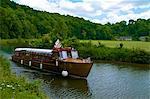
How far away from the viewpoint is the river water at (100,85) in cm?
2931

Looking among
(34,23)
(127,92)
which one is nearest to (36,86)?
(127,92)

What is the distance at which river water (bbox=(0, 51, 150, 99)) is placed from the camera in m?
29.3

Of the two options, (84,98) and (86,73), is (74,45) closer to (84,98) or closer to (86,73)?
(86,73)

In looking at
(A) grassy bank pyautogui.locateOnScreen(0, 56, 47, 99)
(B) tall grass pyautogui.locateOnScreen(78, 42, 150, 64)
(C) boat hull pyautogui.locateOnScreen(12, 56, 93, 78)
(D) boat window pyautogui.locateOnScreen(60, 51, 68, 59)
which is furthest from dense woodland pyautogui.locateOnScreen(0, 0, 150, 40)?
(A) grassy bank pyautogui.locateOnScreen(0, 56, 47, 99)

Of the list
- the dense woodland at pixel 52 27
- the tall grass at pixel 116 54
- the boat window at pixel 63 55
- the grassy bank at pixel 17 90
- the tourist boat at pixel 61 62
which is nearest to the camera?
the grassy bank at pixel 17 90

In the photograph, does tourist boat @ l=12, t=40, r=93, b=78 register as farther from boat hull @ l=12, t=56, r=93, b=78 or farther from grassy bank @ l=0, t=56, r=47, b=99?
grassy bank @ l=0, t=56, r=47, b=99

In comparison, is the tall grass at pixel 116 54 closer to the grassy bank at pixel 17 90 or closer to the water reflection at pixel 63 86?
the water reflection at pixel 63 86

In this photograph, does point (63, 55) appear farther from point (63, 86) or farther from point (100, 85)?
point (100, 85)

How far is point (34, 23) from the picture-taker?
147 m

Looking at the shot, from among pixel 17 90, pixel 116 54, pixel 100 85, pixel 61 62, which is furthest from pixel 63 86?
pixel 116 54

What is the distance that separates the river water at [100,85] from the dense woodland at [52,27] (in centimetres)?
5555

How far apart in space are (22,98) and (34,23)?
130348 millimetres

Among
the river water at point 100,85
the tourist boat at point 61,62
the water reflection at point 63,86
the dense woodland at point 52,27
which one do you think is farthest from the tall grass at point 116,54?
the dense woodland at point 52,27

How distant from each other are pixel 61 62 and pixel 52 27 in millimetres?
105329
